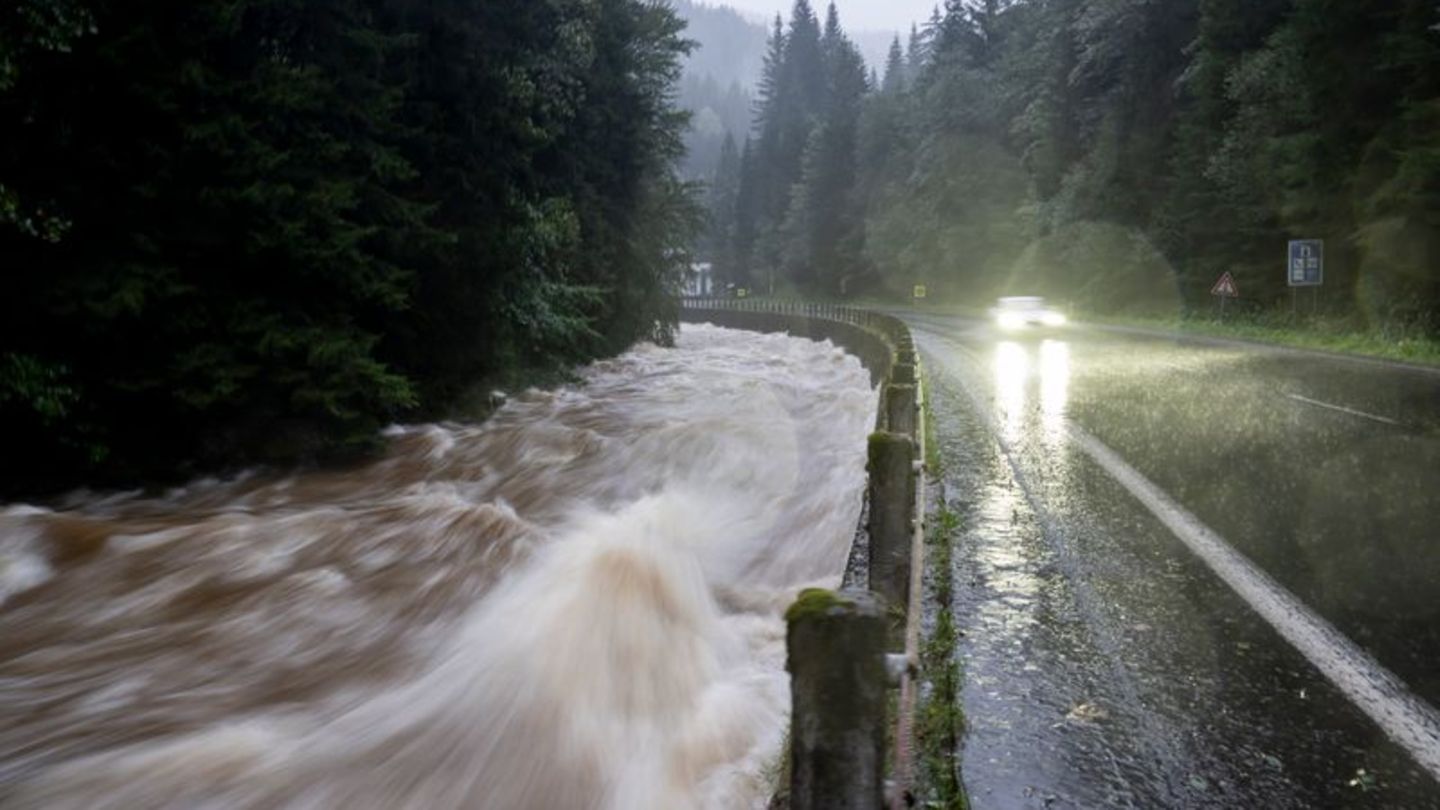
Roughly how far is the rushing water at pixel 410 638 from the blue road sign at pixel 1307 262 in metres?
20.5

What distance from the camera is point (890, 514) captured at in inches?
190

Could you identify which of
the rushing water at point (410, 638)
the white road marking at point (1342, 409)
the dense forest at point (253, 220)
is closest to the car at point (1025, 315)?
the dense forest at point (253, 220)

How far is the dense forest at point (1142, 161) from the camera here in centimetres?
2358

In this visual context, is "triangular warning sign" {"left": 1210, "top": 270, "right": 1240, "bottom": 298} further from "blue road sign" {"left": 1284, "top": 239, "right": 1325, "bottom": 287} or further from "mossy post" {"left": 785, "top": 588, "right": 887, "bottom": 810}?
"mossy post" {"left": 785, "top": 588, "right": 887, "bottom": 810}

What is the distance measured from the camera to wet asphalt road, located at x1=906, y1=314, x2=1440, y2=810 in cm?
375

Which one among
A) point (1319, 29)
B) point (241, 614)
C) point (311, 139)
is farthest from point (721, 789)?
point (1319, 29)

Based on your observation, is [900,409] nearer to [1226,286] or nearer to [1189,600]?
[1189,600]

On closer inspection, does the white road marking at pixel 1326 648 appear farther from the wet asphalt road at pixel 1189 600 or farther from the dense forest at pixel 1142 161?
the dense forest at pixel 1142 161

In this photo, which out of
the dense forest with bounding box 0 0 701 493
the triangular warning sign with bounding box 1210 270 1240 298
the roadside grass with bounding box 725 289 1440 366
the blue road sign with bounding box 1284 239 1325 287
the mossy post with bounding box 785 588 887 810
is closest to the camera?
the mossy post with bounding box 785 588 887 810

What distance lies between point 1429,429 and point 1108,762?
29.6 feet

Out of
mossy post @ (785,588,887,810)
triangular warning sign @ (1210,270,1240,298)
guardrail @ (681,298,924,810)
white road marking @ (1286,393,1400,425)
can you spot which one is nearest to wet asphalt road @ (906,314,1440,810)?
white road marking @ (1286,393,1400,425)

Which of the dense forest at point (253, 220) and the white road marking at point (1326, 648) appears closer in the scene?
the white road marking at point (1326, 648)

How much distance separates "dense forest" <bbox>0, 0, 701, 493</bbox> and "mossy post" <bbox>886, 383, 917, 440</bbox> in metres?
8.35

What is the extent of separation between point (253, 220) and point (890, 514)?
1057 cm
